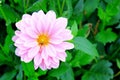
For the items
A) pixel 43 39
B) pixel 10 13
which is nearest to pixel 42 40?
pixel 43 39

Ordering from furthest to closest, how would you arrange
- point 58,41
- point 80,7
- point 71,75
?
point 80,7 < point 71,75 < point 58,41

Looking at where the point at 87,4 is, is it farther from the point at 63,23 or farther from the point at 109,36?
the point at 63,23

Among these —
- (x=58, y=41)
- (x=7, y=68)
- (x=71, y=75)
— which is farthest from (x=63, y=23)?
(x=7, y=68)

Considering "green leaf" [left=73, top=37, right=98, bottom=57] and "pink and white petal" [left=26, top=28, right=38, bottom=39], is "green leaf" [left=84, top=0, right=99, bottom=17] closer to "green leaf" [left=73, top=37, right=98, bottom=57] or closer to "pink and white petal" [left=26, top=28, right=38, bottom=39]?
"green leaf" [left=73, top=37, right=98, bottom=57]

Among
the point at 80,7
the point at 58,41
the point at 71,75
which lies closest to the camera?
the point at 58,41

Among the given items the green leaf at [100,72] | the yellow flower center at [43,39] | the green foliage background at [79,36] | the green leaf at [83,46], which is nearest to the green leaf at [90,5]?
the green foliage background at [79,36]

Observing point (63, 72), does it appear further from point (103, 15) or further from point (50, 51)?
point (103, 15)

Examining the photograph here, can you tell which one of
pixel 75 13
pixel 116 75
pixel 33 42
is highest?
pixel 33 42
